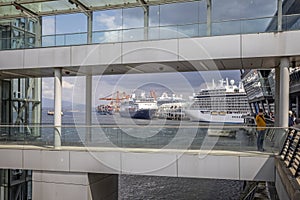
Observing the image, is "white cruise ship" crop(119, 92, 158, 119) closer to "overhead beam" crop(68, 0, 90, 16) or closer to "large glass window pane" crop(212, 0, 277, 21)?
"overhead beam" crop(68, 0, 90, 16)

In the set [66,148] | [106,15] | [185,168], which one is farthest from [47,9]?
[185,168]

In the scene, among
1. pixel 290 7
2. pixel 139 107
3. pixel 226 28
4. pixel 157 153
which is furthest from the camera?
pixel 139 107

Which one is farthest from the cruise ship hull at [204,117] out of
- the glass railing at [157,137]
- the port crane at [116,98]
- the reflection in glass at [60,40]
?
the reflection in glass at [60,40]

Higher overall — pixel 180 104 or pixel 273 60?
pixel 273 60

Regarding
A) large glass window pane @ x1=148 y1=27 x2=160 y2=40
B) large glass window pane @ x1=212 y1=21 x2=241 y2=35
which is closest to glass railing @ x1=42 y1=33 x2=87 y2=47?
large glass window pane @ x1=148 y1=27 x2=160 y2=40

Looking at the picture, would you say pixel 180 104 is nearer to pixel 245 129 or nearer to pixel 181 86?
pixel 181 86

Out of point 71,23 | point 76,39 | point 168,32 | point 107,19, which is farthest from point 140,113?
point 168,32

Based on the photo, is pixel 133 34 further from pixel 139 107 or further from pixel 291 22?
pixel 139 107
